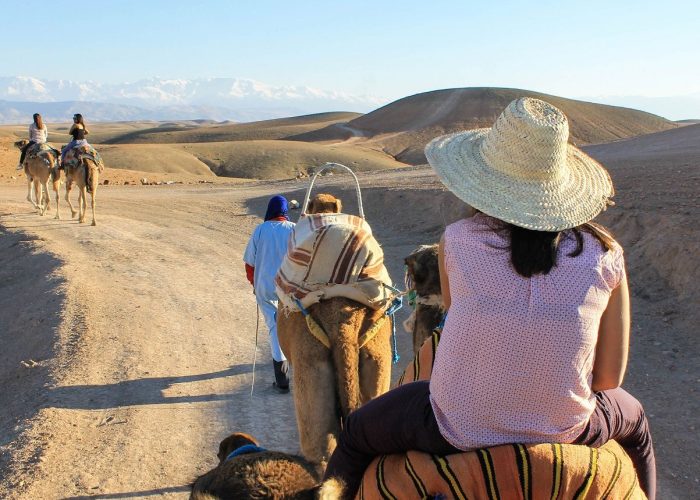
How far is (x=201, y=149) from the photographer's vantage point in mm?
61250

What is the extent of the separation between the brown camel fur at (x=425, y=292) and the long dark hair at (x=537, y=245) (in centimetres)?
210

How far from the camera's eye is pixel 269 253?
6.68m

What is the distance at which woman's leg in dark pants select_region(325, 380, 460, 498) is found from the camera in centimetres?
264

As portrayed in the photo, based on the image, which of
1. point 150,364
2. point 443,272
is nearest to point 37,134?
point 150,364

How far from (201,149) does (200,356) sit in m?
54.7

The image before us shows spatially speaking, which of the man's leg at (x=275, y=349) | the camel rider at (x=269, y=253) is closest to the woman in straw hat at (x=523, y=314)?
the camel rider at (x=269, y=253)

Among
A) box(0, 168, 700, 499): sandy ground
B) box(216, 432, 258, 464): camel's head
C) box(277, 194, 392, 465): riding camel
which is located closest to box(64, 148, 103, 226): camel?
box(0, 168, 700, 499): sandy ground

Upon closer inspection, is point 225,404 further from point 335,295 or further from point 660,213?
point 660,213

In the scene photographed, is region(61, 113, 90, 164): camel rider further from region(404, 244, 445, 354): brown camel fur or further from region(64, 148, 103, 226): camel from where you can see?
region(404, 244, 445, 354): brown camel fur

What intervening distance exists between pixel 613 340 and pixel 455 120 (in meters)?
92.9

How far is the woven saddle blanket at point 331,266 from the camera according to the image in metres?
4.28

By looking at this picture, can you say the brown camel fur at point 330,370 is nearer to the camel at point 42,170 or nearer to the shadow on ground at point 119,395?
the shadow on ground at point 119,395

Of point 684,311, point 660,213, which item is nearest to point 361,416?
point 684,311

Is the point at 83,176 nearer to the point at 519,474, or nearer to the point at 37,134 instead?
Answer: the point at 37,134
